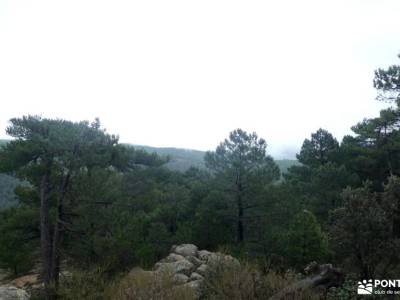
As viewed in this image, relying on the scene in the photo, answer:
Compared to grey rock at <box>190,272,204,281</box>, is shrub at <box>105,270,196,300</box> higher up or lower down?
higher up

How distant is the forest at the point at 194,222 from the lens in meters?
11.0

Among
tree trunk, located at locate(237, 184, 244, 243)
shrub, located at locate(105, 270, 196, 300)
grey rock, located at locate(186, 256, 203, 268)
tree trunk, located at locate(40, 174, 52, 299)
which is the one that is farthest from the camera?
tree trunk, located at locate(237, 184, 244, 243)

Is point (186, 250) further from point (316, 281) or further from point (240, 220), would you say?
point (316, 281)

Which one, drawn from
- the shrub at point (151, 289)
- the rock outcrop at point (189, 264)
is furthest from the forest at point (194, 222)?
the rock outcrop at point (189, 264)

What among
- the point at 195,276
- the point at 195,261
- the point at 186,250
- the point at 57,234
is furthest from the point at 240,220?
the point at 57,234

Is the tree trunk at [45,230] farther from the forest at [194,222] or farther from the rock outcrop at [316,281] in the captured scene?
the rock outcrop at [316,281]

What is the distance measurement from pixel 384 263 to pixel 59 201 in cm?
1274

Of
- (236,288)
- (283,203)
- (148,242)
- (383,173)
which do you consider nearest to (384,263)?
(236,288)

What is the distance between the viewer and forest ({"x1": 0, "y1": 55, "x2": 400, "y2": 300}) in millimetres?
11016

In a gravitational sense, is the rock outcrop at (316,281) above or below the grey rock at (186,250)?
above

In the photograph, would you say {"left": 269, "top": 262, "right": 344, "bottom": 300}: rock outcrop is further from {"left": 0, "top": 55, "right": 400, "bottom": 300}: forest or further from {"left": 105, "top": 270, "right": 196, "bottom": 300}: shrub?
{"left": 105, "top": 270, "right": 196, "bottom": 300}: shrub

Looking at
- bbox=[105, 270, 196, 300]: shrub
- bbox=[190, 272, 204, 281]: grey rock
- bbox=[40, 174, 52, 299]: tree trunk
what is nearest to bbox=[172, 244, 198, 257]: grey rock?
bbox=[190, 272, 204, 281]: grey rock

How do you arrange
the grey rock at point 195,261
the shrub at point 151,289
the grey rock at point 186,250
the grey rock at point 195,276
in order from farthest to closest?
the grey rock at point 186,250 < the grey rock at point 195,261 < the grey rock at point 195,276 < the shrub at point 151,289

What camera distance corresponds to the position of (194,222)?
21.0m
